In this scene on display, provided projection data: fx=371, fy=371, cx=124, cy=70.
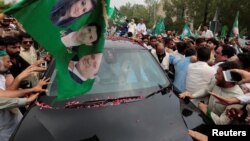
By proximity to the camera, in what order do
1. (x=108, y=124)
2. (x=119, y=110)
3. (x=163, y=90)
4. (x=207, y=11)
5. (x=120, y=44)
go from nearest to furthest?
(x=108, y=124) → (x=119, y=110) → (x=163, y=90) → (x=120, y=44) → (x=207, y=11)

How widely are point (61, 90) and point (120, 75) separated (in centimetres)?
129

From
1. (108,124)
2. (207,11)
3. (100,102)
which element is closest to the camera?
(108,124)

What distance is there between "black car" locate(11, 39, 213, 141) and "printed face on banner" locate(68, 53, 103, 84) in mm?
495

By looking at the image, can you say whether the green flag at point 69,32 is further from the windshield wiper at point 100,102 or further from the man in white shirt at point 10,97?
the man in white shirt at point 10,97

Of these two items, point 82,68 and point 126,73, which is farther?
point 126,73

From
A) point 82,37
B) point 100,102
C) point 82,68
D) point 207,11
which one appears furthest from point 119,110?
point 207,11

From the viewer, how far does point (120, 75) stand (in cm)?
431

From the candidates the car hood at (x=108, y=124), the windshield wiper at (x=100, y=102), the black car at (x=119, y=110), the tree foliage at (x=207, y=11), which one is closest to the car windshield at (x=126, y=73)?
the black car at (x=119, y=110)

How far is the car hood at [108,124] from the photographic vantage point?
3.23 metres

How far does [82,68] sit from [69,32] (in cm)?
32

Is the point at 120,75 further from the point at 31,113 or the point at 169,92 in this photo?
the point at 31,113

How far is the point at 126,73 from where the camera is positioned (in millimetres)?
4359

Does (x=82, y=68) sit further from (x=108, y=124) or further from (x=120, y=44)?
(x=120, y=44)

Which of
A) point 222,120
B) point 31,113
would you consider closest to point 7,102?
point 31,113
